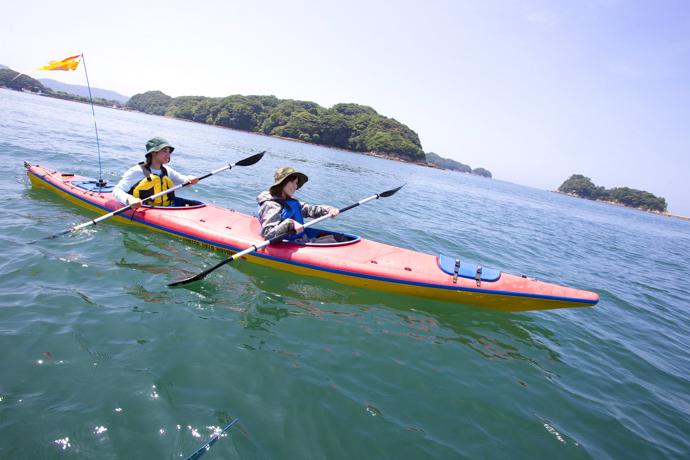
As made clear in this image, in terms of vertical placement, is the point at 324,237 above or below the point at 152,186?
below

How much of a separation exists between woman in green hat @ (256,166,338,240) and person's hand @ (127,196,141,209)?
82.4 inches

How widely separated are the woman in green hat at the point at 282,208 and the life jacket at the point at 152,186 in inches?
83.9

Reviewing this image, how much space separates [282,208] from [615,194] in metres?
150

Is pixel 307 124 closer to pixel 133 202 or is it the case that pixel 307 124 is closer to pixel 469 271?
pixel 133 202

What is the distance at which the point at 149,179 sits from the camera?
631 centimetres

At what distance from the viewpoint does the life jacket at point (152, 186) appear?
630 cm

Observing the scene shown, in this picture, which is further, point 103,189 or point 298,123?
point 298,123

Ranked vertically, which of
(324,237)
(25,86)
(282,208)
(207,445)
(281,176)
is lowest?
(25,86)

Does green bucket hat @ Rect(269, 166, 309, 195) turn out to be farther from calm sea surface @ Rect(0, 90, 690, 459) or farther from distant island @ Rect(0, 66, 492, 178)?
distant island @ Rect(0, 66, 492, 178)

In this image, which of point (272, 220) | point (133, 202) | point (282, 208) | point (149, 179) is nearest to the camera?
point (272, 220)

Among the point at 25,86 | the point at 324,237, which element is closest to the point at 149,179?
the point at 324,237

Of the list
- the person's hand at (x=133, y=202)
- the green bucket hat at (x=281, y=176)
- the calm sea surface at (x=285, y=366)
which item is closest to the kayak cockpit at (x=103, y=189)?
the calm sea surface at (x=285, y=366)

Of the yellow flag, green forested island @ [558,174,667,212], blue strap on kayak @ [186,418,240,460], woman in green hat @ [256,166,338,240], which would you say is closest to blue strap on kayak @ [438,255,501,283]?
woman in green hat @ [256,166,338,240]

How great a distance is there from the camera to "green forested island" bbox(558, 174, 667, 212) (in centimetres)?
10756
